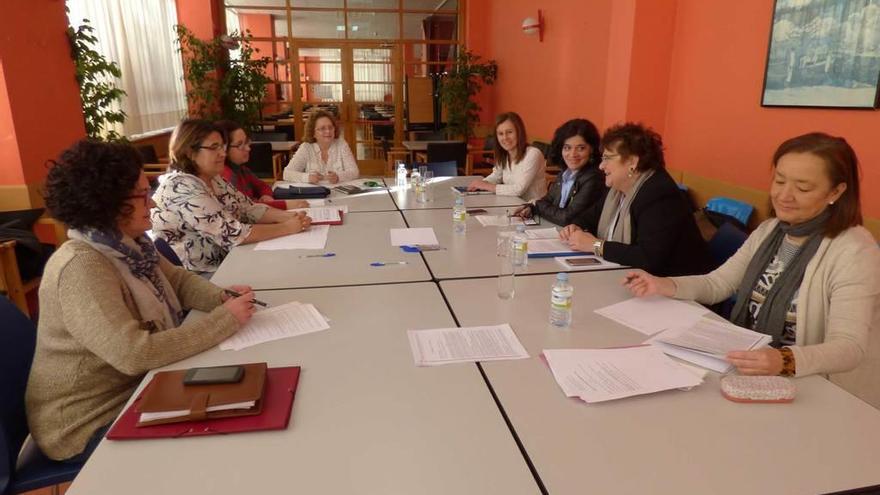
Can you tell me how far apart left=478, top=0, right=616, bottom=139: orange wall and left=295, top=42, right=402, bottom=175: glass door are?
1.60 metres

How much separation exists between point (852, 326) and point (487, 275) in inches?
44.2

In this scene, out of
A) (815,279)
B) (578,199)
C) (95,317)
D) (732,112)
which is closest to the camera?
(95,317)

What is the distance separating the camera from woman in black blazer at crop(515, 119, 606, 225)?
3041 mm

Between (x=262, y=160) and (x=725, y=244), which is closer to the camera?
(x=725, y=244)

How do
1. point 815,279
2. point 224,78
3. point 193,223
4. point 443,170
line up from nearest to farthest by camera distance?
point 815,279, point 193,223, point 443,170, point 224,78

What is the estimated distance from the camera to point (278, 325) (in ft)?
5.39

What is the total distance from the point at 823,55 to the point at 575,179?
154cm

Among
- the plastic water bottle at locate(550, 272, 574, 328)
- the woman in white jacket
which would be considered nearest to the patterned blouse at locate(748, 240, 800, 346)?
the plastic water bottle at locate(550, 272, 574, 328)

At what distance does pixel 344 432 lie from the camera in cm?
113

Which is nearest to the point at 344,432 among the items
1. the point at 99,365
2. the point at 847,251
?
the point at 99,365

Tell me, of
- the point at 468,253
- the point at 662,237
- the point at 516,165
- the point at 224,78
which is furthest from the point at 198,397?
the point at 224,78

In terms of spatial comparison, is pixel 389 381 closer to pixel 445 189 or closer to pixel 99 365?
pixel 99 365

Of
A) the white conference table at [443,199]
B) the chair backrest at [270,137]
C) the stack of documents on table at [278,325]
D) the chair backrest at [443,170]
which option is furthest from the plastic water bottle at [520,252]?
the chair backrest at [270,137]

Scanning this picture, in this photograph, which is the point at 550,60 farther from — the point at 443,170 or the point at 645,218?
the point at 645,218
